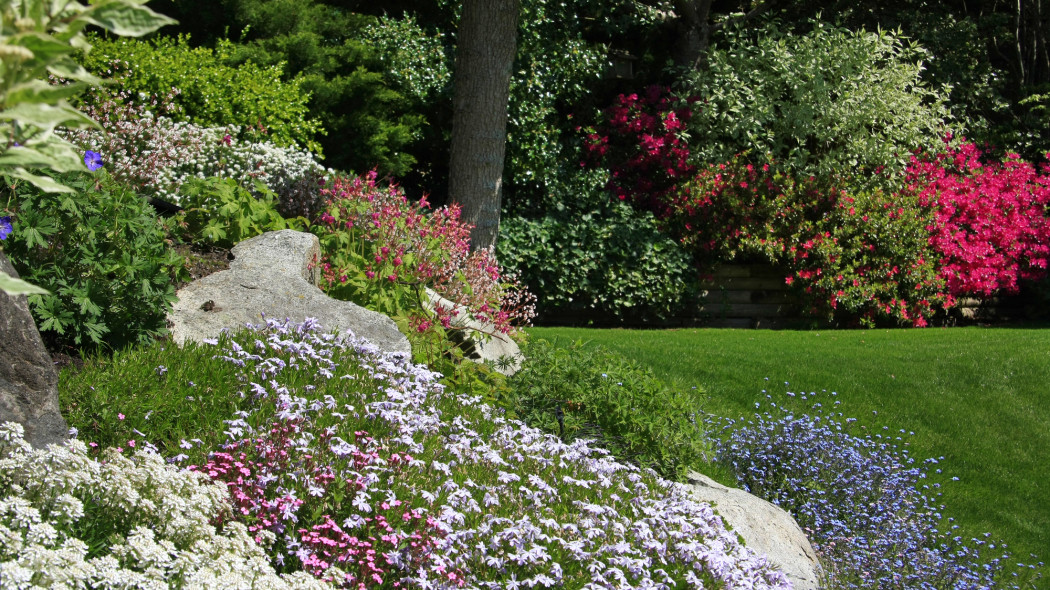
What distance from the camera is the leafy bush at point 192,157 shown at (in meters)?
7.20

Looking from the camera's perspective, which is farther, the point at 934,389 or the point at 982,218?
the point at 982,218

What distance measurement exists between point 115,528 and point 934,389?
300 inches

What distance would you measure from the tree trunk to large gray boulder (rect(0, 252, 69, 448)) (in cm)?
622

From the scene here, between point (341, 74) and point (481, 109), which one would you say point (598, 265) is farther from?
point (341, 74)

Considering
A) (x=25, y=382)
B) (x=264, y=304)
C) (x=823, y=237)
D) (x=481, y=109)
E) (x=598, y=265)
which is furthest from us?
(x=823, y=237)

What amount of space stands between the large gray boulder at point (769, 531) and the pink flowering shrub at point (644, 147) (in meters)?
8.17

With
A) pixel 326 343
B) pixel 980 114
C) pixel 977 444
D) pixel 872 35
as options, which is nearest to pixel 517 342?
pixel 326 343

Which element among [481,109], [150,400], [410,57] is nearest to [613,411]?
[150,400]

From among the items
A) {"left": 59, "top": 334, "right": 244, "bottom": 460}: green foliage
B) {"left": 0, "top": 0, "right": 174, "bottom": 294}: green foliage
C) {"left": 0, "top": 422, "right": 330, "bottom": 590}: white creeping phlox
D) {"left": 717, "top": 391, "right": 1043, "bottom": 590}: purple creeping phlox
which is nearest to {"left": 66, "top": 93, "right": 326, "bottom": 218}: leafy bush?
{"left": 59, "top": 334, "right": 244, "bottom": 460}: green foliage

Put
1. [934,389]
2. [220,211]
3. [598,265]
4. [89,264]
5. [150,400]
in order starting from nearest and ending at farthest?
[150,400] < [89,264] < [220,211] < [934,389] < [598,265]

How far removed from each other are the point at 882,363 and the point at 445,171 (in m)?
6.94

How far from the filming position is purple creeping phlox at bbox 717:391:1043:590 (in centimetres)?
500

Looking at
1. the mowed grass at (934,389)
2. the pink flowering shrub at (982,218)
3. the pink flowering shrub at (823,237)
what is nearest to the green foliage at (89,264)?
the mowed grass at (934,389)

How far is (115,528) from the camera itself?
259 cm
